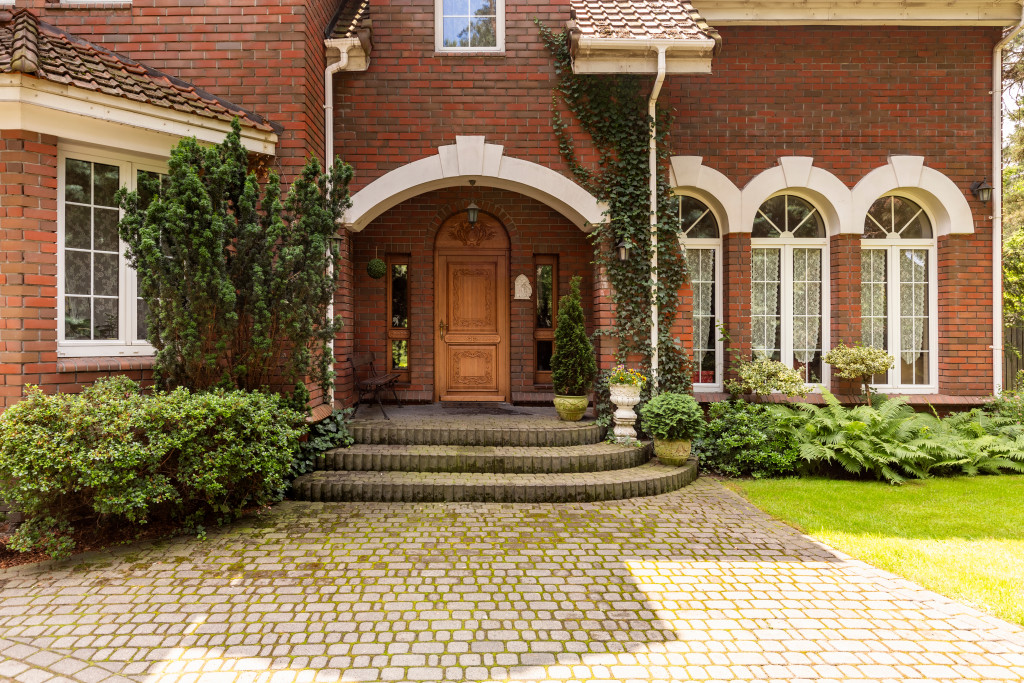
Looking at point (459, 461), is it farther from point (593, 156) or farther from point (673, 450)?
point (593, 156)

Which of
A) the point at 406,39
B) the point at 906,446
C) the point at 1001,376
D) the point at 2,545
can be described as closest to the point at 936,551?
the point at 906,446

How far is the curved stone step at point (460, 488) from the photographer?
5.26m

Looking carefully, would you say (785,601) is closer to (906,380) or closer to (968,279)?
(906,380)

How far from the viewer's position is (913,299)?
777cm

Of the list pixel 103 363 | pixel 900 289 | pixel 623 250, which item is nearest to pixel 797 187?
pixel 900 289

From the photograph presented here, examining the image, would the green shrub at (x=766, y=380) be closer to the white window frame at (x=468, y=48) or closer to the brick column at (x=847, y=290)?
the brick column at (x=847, y=290)

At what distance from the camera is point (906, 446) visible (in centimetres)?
606

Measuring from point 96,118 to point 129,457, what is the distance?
2.84m

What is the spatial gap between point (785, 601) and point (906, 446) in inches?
147

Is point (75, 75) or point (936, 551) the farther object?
point (75, 75)

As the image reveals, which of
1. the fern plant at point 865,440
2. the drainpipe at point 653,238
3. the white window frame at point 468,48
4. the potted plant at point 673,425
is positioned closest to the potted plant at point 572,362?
the drainpipe at point 653,238

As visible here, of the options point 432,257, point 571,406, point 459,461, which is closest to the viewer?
point 459,461

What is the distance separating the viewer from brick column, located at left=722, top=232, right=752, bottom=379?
7469mm

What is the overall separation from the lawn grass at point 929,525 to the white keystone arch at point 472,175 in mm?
3626
